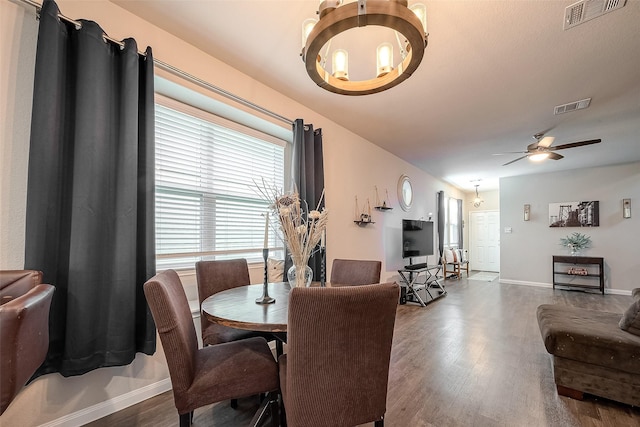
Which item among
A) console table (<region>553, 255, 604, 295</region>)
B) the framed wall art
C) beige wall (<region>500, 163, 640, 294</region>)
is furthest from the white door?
console table (<region>553, 255, 604, 295</region>)

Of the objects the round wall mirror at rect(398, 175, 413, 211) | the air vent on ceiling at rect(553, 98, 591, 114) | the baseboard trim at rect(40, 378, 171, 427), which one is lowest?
the baseboard trim at rect(40, 378, 171, 427)

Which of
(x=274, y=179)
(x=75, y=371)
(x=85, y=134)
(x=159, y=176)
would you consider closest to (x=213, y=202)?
(x=159, y=176)

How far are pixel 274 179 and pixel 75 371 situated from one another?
224 cm

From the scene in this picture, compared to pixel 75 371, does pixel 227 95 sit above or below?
above

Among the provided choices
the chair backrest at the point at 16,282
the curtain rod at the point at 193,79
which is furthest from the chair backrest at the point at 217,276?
the curtain rod at the point at 193,79

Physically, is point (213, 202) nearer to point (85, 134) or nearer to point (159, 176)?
point (159, 176)

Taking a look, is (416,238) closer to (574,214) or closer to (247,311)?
(574,214)

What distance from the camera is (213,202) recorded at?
258cm

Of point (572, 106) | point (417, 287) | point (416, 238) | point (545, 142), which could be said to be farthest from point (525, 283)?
point (572, 106)

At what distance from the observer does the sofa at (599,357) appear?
5.89ft

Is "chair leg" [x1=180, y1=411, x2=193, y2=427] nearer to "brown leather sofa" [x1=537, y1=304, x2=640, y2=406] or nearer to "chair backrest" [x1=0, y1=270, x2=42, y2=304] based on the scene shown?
"chair backrest" [x1=0, y1=270, x2=42, y2=304]

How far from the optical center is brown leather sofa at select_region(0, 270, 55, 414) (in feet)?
2.82

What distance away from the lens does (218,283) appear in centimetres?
213

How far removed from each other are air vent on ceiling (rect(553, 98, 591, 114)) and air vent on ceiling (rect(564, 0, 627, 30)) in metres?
1.49
